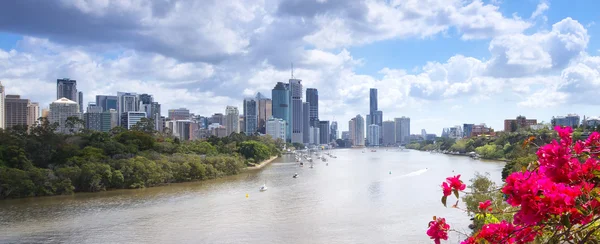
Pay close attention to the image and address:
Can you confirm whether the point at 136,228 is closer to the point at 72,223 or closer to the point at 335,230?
the point at 72,223

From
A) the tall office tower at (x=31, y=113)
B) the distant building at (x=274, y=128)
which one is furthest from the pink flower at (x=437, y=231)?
the distant building at (x=274, y=128)

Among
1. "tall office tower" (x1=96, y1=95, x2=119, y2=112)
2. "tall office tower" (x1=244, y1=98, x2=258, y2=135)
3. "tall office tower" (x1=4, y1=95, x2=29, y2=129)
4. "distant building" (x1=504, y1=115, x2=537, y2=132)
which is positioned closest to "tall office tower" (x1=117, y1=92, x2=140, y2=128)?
"tall office tower" (x1=96, y1=95, x2=119, y2=112)

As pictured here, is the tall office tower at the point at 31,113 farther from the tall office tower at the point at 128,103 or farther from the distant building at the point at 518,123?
the distant building at the point at 518,123

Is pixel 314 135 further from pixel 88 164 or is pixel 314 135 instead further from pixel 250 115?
pixel 88 164

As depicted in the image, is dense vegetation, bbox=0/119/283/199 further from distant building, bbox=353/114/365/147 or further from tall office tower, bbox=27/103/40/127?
distant building, bbox=353/114/365/147

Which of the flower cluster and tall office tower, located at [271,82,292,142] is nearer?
the flower cluster
